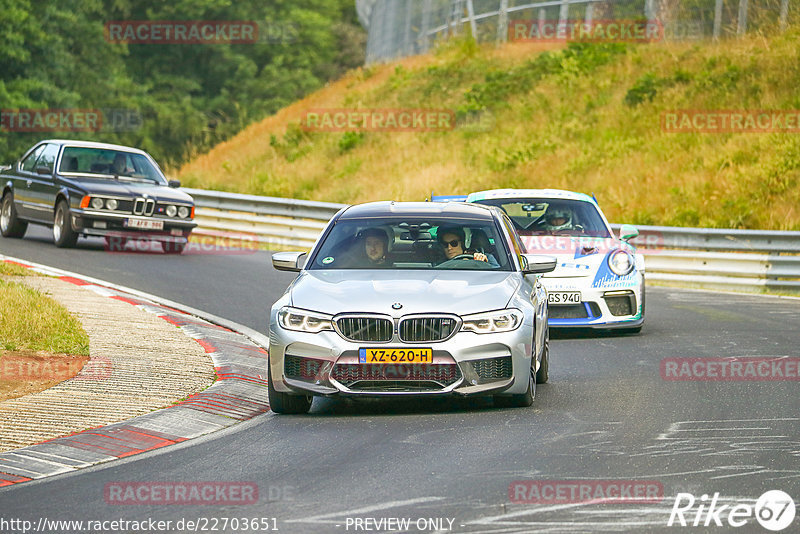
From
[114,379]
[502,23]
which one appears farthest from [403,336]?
[502,23]

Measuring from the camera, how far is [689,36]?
36.4 meters

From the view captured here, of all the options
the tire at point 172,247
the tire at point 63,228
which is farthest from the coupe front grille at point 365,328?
the tire at point 172,247

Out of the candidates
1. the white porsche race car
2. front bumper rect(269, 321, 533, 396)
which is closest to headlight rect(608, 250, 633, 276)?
the white porsche race car

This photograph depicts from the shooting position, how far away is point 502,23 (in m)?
41.5

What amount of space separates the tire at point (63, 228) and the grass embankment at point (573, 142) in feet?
36.4

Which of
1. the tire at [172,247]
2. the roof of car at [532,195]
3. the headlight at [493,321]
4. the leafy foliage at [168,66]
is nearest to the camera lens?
the headlight at [493,321]

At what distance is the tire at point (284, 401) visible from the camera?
9.16m

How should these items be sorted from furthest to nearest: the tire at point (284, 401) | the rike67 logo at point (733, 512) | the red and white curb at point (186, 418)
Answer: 1. the tire at point (284, 401)
2. the red and white curb at point (186, 418)
3. the rike67 logo at point (733, 512)

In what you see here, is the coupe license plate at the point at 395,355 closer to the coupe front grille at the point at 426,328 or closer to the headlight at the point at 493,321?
the coupe front grille at the point at 426,328

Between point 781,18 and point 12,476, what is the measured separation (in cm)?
3019

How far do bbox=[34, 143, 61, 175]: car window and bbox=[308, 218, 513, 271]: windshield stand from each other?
12675 mm

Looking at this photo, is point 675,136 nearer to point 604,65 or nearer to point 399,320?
point 604,65

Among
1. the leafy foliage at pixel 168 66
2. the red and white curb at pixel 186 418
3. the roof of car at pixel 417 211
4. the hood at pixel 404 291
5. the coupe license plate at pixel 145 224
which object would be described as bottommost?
the red and white curb at pixel 186 418

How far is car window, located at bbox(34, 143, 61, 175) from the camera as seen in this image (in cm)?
2190
